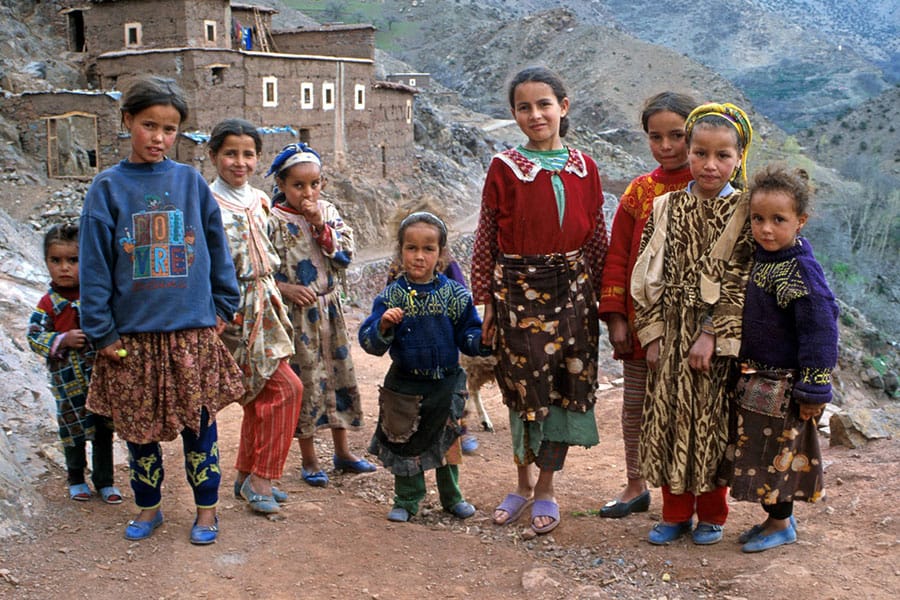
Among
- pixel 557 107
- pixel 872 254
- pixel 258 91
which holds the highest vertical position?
pixel 258 91

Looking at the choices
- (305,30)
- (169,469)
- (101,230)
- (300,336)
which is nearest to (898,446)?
(300,336)

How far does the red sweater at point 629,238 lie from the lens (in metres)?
3.74

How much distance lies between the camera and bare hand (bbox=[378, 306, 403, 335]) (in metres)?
3.67

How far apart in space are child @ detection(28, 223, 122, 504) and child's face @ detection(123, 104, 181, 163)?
0.76 m

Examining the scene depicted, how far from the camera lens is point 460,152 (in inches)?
1187

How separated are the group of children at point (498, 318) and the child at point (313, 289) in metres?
0.01

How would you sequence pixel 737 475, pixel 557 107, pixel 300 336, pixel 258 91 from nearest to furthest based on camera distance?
pixel 737 475 < pixel 557 107 < pixel 300 336 < pixel 258 91

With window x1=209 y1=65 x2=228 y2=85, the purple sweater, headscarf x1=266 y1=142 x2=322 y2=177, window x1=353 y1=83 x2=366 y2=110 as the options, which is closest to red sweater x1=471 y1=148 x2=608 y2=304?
the purple sweater

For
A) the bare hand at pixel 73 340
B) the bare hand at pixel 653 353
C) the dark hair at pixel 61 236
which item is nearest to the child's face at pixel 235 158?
the dark hair at pixel 61 236

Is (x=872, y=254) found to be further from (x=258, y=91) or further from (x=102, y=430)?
(x=102, y=430)

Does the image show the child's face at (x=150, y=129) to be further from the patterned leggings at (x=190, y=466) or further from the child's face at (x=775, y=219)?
the child's face at (x=775, y=219)

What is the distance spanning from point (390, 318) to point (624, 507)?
4.79 feet

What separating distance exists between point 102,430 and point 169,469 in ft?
2.39

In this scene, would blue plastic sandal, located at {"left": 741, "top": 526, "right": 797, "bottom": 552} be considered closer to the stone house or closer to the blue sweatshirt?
the blue sweatshirt
